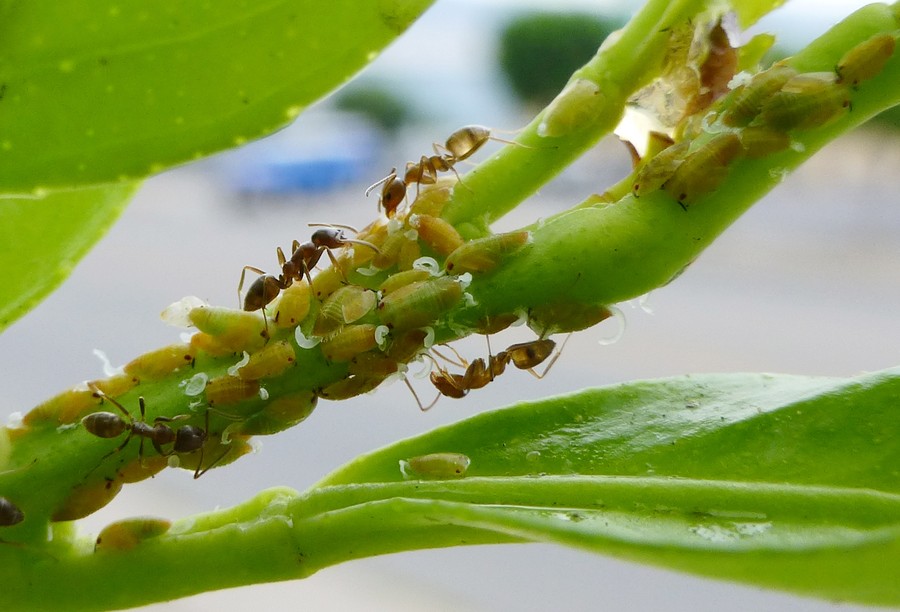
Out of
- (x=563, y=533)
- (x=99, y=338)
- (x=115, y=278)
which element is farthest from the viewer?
(x=115, y=278)

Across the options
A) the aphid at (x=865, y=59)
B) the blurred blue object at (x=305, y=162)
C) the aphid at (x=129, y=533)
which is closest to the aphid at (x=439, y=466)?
the aphid at (x=129, y=533)

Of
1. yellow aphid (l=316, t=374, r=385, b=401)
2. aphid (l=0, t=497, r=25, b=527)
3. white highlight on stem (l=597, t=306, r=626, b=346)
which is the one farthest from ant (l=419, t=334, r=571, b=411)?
aphid (l=0, t=497, r=25, b=527)

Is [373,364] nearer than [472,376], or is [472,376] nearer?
[373,364]

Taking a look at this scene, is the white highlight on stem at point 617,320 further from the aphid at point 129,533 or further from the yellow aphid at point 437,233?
the aphid at point 129,533

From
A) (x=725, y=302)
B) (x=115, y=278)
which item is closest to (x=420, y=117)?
(x=115, y=278)

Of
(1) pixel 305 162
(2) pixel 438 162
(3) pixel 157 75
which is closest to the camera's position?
(3) pixel 157 75

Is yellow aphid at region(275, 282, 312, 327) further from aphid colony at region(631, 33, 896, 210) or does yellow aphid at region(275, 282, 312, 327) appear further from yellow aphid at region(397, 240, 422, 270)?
aphid colony at region(631, 33, 896, 210)

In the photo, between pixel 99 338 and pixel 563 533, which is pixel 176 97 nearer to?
pixel 563 533

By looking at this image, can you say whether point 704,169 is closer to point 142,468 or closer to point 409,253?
point 409,253

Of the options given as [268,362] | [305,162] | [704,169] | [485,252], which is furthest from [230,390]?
[305,162]
